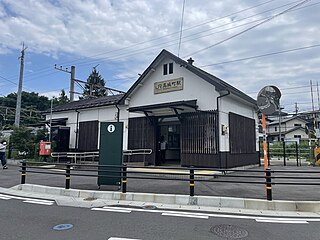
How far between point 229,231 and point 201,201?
6.45ft

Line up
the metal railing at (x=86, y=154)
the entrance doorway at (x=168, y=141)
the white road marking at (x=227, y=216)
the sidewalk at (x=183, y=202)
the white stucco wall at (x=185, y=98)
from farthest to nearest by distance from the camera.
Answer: the metal railing at (x=86, y=154) → the entrance doorway at (x=168, y=141) → the white stucco wall at (x=185, y=98) → the sidewalk at (x=183, y=202) → the white road marking at (x=227, y=216)

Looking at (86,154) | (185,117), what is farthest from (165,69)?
(86,154)

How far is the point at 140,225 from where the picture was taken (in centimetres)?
484

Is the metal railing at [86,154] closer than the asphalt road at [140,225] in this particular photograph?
No

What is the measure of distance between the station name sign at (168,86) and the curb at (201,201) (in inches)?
330

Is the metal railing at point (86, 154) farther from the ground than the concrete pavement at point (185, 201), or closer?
farther from the ground

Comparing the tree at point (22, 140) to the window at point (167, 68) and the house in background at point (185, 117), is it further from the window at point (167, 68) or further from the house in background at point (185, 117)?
the window at point (167, 68)

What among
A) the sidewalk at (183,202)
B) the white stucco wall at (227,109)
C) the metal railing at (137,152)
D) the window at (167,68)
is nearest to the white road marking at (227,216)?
the sidewalk at (183,202)

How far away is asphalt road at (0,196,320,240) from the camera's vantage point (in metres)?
4.28

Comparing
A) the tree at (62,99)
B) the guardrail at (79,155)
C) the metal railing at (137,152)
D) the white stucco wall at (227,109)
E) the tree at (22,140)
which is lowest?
the guardrail at (79,155)

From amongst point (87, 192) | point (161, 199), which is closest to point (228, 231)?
point (161, 199)

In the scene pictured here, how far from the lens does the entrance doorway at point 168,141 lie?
49.4 feet

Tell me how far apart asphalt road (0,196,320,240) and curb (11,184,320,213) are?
A: 78 centimetres

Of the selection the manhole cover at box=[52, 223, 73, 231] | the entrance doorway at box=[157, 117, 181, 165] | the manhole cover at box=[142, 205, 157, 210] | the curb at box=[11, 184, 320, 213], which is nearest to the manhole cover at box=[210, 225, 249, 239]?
the curb at box=[11, 184, 320, 213]
